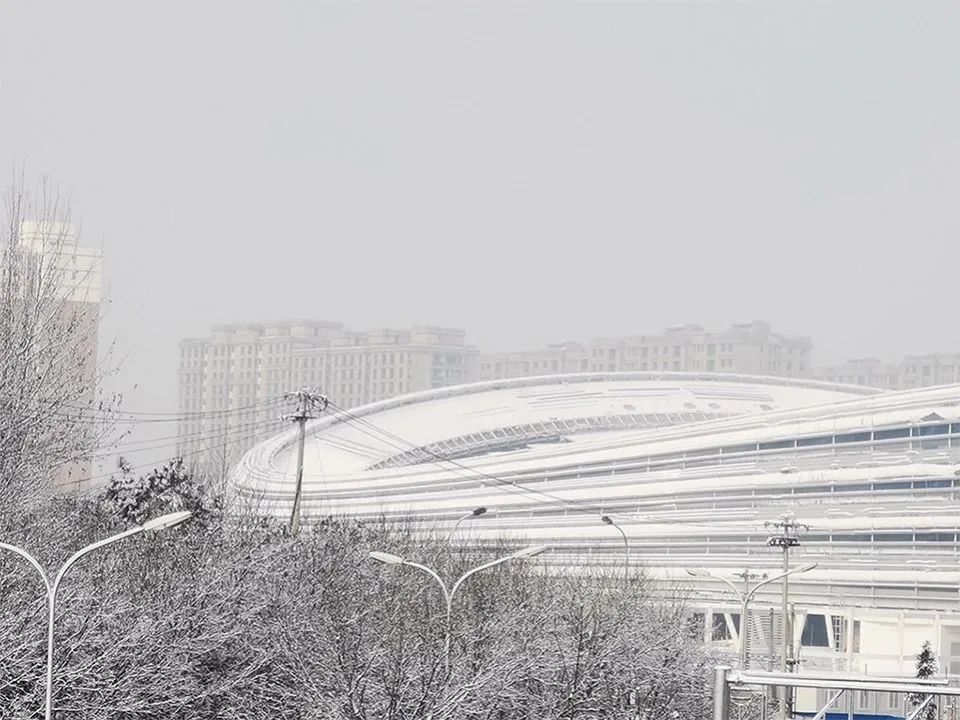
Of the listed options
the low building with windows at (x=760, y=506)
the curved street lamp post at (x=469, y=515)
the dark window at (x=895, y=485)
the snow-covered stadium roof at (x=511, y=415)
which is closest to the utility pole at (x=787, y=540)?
the low building with windows at (x=760, y=506)

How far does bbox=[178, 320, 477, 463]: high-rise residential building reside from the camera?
173m

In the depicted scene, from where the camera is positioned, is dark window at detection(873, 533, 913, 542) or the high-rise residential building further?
the high-rise residential building

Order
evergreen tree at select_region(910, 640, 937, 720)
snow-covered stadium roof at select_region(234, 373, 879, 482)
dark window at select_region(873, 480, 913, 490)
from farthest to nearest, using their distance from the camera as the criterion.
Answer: snow-covered stadium roof at select_region(234, 373, 879, 482) → dark window at select_region(873, 480, 913, 490) → evergreen tree at select_region(910, 640, 937, 720)

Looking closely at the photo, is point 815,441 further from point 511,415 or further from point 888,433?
point 511,415

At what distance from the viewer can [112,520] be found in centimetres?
4834

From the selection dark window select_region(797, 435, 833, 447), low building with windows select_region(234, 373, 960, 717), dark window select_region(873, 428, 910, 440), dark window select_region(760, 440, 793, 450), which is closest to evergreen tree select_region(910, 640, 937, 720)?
low building with windows select_region(234, 373, 960, 717)

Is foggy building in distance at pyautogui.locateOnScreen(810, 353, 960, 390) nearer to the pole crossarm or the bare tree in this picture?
the bare tree

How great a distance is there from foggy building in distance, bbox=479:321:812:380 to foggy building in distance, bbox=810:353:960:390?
11.4 feet

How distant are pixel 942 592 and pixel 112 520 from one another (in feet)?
122

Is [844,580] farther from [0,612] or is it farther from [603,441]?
[0,612]

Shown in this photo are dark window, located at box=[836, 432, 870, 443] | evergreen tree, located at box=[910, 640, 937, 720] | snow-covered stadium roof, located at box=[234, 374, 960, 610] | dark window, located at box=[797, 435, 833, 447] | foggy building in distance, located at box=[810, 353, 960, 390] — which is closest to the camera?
evergreen tree, located at box=[910, 640, 937, 720]

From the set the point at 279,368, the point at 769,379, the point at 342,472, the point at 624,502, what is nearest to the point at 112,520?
the point at 624,502

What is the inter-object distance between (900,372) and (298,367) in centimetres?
5399

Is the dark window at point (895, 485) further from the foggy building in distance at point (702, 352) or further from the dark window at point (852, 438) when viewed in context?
the foggy building in distance at point (702, 352)
